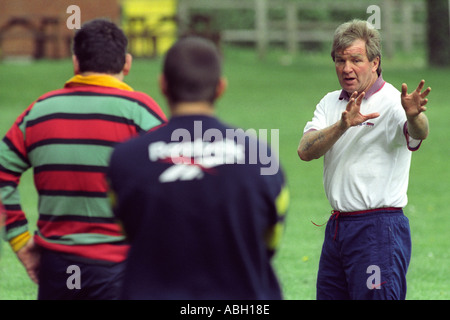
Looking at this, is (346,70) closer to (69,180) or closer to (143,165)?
(69,180)

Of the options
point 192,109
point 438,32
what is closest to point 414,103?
point 192,109

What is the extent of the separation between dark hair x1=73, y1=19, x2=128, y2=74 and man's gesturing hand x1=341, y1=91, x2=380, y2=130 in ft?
3.93

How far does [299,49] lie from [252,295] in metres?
36.2

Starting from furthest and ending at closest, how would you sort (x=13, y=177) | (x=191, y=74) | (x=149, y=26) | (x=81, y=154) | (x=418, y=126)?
(x=149, y=26)
(x=418, y=126)
(x=13, y=177)
(x=81, y=154)
(x=191, y=74)

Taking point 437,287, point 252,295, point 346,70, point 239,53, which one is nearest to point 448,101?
point 239,53

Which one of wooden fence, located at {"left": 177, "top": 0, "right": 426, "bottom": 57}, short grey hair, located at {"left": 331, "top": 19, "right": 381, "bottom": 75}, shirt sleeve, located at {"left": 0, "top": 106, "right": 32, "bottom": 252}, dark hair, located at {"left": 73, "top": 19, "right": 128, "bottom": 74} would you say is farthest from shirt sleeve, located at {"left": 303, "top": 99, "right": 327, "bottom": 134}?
wooden fence, located at {"left": 177, "top": 0, "right": 426, "bottom": 57}

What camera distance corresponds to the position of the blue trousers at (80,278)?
4.43 m

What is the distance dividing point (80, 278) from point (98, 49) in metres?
1.14

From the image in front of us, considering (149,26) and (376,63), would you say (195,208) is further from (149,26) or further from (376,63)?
(149,26)

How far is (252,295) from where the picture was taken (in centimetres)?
336

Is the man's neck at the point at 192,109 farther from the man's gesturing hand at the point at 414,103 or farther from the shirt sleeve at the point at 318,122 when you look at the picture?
the shirt sleeve at the point at 318,122

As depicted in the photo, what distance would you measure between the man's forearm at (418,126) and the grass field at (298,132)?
10.5ft

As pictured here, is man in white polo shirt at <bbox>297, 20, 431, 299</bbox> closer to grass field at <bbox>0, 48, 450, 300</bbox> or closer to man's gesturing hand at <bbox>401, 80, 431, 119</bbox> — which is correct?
man's gesturing hand at <bbox>401, 80, 431, 119</bbox>

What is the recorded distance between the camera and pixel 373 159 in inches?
203
